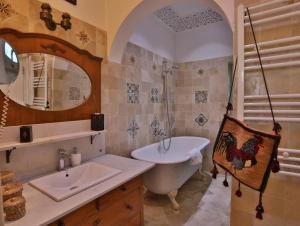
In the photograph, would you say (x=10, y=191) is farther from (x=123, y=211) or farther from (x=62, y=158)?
(x=123, y=211)

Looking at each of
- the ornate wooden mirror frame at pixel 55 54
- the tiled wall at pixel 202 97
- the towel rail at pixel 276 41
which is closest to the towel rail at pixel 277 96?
the towel rail at pixel 276 41

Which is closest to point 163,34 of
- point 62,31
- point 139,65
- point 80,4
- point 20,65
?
point 139,65

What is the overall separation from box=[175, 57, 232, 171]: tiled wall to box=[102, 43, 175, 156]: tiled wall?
617mm

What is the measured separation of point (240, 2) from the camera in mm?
1327

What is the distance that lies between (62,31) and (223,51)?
2840 millimetres

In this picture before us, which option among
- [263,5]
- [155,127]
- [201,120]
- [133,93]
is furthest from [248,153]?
[201,120]

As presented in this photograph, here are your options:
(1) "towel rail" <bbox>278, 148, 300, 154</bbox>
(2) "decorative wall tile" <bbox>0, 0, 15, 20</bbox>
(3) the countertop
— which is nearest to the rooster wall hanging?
(1) "towel rail" <bbox>278, 148, 300, 154</bbox>

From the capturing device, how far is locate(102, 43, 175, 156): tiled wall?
2.23m

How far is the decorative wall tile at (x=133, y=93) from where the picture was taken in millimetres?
2586

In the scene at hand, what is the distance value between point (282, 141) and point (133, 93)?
192 centimetres

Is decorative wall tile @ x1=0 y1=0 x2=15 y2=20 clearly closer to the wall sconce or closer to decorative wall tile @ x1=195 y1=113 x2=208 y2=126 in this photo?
the wall sconce

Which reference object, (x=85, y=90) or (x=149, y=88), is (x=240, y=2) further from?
(x=149, y=88)

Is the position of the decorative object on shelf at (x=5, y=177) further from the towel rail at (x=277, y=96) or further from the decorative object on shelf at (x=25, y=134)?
the towel rail at (x=277, y=96)

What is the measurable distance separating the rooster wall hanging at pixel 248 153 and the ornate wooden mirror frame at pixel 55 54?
4.44 feet
